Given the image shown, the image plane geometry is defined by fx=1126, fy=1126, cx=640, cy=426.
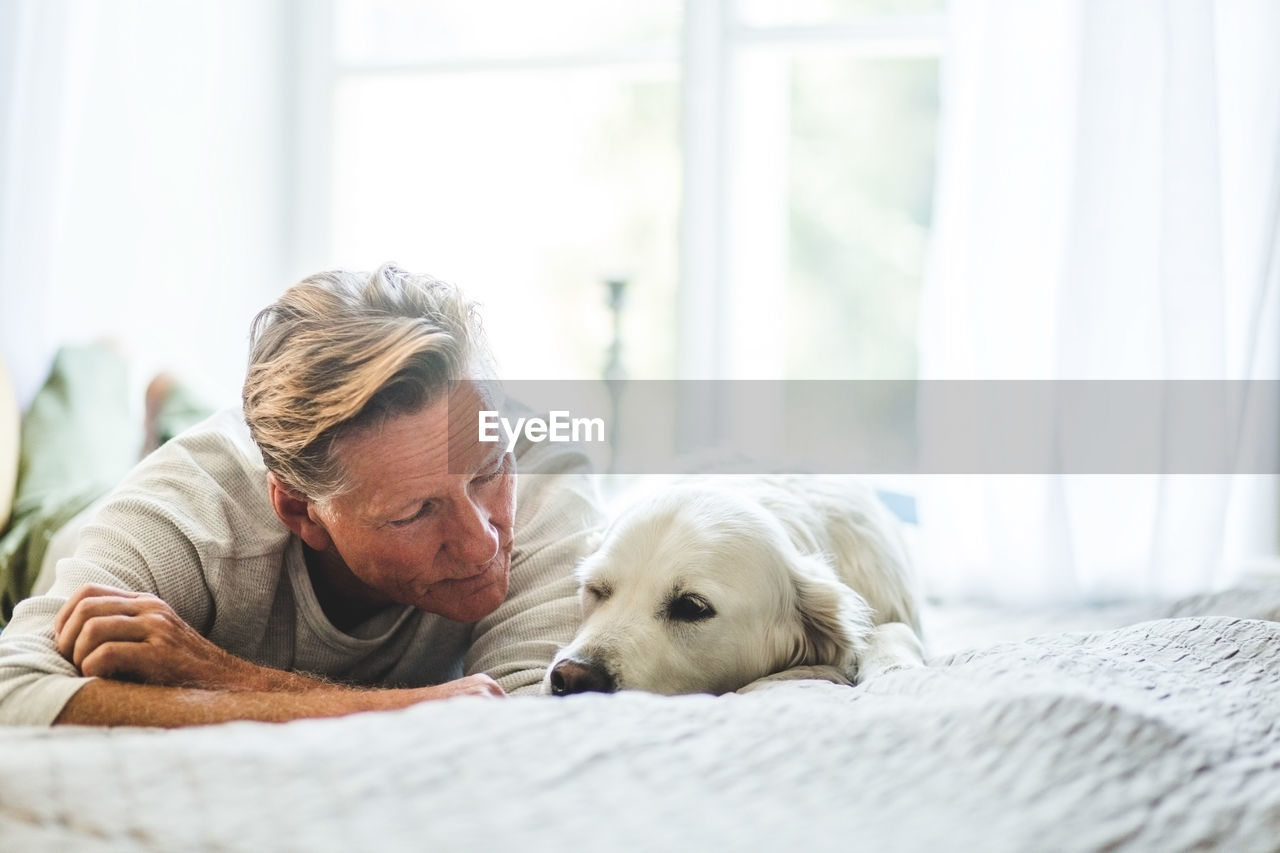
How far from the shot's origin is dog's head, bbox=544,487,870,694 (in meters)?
1.39

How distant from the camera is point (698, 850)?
73cm

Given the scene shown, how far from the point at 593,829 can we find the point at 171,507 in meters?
0.80

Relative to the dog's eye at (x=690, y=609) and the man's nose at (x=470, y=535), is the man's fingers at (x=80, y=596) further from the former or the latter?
the dog's eye at (x=690, y=609)

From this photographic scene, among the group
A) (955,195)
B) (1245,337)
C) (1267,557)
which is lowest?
(1267,557)

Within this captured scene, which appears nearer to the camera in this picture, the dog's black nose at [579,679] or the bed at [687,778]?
the bed at [687,778]

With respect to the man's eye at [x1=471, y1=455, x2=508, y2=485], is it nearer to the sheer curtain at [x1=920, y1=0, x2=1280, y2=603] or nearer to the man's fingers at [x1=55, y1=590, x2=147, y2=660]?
the man's fingers at [x1=55, y1=590, x2=147, y2=660]

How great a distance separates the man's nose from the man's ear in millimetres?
194

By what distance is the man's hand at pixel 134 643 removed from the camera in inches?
44.4

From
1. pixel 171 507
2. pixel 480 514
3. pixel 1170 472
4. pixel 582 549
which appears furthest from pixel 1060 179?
pixel 171 507

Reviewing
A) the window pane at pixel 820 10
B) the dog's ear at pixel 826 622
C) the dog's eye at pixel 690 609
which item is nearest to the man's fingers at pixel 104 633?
the dog's eye at pixel 690 609

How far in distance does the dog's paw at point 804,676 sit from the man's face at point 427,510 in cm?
34

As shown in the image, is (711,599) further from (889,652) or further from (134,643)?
(134,643)

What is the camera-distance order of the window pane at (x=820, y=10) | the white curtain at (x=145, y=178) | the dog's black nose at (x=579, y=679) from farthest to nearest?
the window pane at (x=820, y=10)
the white curtain at (x=145, y=178)
the dog's black nose at (x=579, y=679)

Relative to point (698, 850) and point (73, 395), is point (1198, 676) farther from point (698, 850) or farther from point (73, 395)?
point (73, 395)
